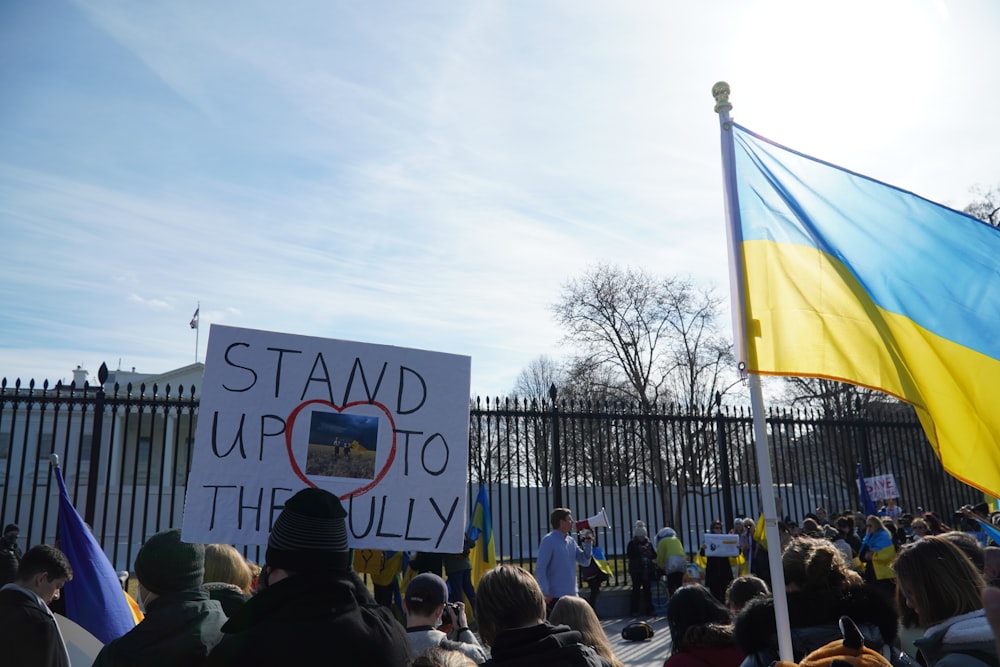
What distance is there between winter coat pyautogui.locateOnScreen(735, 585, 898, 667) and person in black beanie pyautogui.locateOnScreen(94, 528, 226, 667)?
6.96 ft

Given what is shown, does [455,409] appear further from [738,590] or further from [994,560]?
[994,560]

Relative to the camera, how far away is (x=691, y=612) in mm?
3518

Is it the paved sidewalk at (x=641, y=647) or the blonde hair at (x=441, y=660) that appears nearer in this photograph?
the blonde hair at (x=441, y=660)

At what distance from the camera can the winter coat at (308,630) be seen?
2029 millimetres

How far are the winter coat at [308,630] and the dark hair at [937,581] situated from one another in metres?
2.15

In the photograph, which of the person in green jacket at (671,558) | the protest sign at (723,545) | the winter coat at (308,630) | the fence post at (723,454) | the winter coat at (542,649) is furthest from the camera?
the person in green jacket at (671,558)

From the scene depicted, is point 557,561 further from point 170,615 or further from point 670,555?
point 170,615

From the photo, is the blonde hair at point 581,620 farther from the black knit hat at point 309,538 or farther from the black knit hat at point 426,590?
the black knit hat at point 309,538

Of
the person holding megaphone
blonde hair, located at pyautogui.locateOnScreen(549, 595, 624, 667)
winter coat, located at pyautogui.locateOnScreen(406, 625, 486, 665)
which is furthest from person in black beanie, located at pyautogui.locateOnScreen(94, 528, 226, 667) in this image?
the person holding megaphone

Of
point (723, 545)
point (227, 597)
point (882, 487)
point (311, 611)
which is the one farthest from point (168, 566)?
point (882, 487)

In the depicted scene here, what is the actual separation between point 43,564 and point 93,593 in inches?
27.5

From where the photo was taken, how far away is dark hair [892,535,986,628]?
121 inches

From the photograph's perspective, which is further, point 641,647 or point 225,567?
point 641,647

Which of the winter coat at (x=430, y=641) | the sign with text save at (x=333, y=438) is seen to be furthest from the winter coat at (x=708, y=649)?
the sign with text save at (x=333, y=438)
